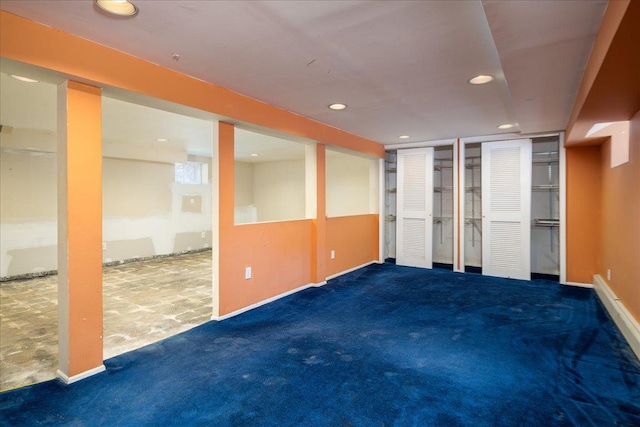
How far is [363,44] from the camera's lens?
2.22 m

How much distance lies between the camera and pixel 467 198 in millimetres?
5852

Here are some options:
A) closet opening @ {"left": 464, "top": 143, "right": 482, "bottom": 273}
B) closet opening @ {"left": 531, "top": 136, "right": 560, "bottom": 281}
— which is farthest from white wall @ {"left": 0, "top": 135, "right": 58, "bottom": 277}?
closet opening @ {"left": 531, "top": 136, "right": 560, "bottom": 281}

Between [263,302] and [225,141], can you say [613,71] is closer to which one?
[225,141]

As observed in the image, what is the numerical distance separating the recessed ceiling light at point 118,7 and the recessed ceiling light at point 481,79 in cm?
253

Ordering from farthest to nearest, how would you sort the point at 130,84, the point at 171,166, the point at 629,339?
1. the point at 171,166
2. the point at 629,339
3. the point at 130,84

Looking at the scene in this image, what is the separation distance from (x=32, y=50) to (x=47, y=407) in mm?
2100

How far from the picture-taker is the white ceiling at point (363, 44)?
177 cm

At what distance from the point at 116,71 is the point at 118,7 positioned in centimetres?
62

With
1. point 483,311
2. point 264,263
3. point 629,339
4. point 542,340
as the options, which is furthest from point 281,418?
point 629,339

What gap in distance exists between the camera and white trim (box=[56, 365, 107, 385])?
223 cm

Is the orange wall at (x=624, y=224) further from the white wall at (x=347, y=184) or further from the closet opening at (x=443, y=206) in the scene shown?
the white wall at (x=347, y=184)

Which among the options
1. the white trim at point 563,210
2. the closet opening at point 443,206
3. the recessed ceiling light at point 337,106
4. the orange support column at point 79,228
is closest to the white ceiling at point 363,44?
the recessed ceiling light at point 337,106

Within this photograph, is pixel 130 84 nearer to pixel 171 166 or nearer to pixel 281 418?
pixel 281 418

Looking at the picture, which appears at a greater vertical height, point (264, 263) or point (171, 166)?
point (171, 166)
